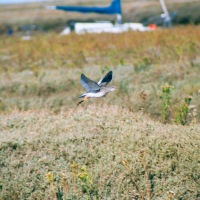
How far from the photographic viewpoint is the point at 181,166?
5.65 metres

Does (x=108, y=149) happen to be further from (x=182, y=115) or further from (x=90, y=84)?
(x=182, y=115)

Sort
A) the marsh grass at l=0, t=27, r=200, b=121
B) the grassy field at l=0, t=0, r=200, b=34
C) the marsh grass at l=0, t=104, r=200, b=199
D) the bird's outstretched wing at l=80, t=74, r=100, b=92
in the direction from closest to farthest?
the marsh grass at l=0, t=104, r=200, b=199
the bird's outstretched wing at l=80, t=74, r=100, b=92
the marsh grass at l=0, t=27, r=200, b=121
the grassy field at l=0, t=0, r=200, b=34

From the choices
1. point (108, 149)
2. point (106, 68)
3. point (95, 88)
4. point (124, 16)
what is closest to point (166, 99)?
point (95, 88)

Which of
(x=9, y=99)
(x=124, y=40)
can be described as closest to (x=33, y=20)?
(x=124, y=40)

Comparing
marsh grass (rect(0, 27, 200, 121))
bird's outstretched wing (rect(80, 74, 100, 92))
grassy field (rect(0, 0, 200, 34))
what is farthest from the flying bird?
grassy field (rect(0, 0, 200, 34))

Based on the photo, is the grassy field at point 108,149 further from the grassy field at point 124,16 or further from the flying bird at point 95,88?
the grassy field at point 124,16

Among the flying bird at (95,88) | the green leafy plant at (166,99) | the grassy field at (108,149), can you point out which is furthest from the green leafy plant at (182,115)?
the flying bird at (95,88)

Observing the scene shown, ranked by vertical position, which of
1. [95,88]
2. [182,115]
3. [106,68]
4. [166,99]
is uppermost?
[95,88]

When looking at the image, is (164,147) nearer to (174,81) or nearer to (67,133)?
(67,133)

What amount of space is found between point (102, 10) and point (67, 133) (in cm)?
1928

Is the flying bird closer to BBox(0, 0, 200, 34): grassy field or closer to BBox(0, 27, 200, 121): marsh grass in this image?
BBox(0, 27, 200, 121): marsh grass

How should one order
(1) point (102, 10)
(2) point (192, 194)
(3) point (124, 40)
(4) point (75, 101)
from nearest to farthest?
(2) point (192, 194)
(4) point (75, 101)
(3) point (124, 40)
(1) point (102, 10)

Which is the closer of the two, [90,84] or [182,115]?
[90,84]

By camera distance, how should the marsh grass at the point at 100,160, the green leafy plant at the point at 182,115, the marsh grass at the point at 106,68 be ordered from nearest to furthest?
the marsh grass at the point at 100,160 → the green leafy plant at the point at 182,115 → the marsh grass at the point at 106,68
